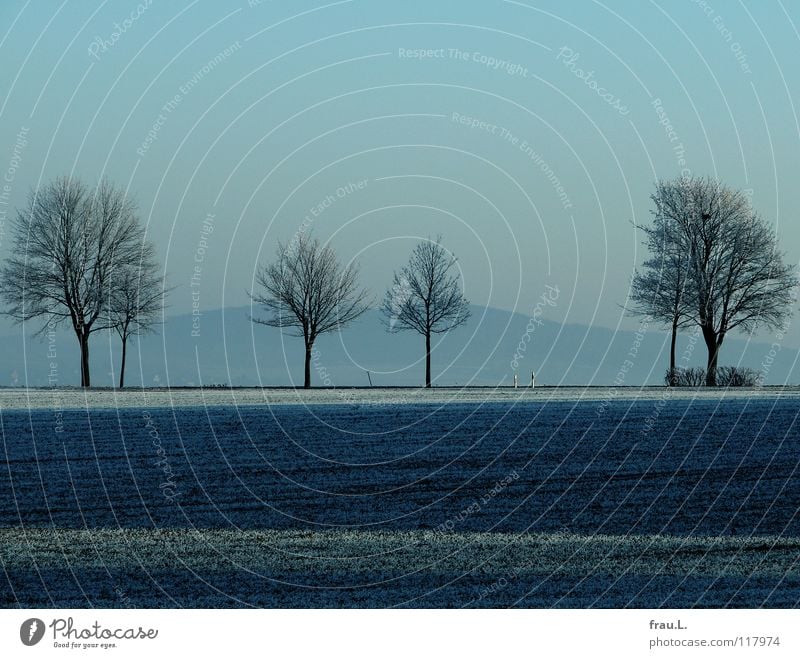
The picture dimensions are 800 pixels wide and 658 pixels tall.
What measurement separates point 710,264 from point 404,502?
41949 millimetres

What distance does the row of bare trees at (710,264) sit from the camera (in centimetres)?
6006

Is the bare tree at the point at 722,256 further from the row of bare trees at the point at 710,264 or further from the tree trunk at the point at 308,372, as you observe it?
the tree trunk at the point at 308,372

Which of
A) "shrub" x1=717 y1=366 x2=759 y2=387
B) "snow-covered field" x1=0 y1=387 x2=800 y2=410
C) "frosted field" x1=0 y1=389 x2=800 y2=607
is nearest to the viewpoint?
"frosted field" x1=0 y1=389 x2=800 y2=607

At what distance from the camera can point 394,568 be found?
1502 cm

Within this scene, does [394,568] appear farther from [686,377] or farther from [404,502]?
[686,377]

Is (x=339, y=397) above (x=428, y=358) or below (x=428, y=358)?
below

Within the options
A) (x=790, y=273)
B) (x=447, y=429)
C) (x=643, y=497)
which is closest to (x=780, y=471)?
(x=643, y=497)

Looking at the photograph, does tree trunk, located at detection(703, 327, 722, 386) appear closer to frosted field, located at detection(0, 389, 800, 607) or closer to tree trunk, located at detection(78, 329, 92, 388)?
frosted field, located at detection(0, 389, 800, 607)

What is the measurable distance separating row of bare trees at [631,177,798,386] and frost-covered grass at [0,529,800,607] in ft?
142

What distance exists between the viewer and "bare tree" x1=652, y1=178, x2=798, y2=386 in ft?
197

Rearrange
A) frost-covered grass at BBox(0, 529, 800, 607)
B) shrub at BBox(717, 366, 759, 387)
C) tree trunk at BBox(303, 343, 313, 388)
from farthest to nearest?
tree trunk at BBox(303, 343, 313, 388) < shrub at BBox(717, 366, 759, 387) < frost-covered grass at BBox(0, 529, 800, 607)

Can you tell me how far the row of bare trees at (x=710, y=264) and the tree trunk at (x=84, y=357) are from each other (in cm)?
2869

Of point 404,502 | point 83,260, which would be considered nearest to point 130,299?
point 83,260

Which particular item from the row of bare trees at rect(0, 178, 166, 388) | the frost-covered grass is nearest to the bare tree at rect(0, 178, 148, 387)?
the row of bare trees at rect(0, 178, 166, 388)
